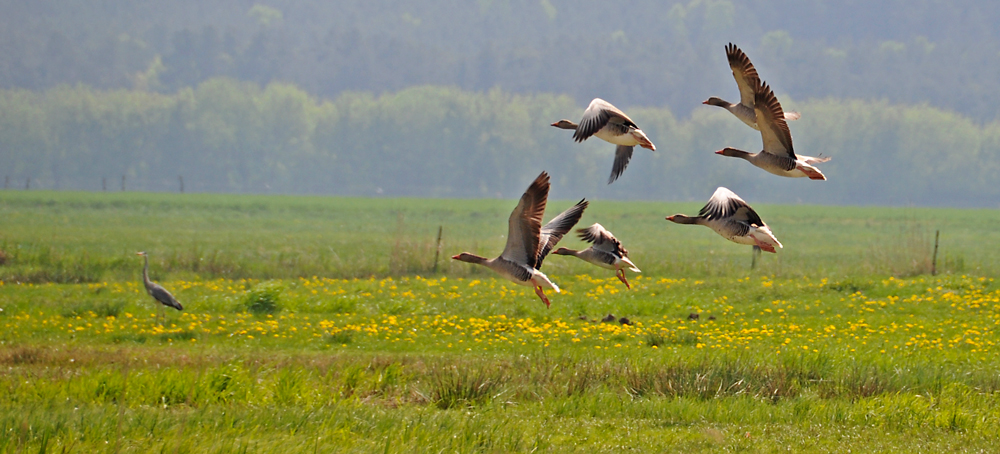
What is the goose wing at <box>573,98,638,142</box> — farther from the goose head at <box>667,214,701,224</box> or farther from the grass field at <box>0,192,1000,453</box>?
the grass field at <box>0,192,1000,453</box>

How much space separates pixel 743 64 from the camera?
5.65 metres

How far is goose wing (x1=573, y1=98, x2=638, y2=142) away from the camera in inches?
235

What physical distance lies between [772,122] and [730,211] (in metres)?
0.62

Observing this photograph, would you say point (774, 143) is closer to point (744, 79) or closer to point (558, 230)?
point (744, 79)

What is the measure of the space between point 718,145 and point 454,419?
189 meters

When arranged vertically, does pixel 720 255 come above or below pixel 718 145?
below

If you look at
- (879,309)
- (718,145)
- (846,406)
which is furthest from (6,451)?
(718,145)

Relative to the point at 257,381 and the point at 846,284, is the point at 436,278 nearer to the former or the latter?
the point at 846,284

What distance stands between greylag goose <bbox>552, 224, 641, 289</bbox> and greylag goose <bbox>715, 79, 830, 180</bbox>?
41.9 inches

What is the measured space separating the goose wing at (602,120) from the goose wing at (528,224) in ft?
1.24

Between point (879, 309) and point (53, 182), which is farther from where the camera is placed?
point (53, 182)

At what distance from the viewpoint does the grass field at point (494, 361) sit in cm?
1198

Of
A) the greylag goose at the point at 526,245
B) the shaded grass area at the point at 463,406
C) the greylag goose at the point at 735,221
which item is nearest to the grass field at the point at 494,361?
the shaded grass area at the point at 463,406

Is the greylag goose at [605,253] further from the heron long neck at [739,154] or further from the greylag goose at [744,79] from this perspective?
the greylag goose at [744,79]
